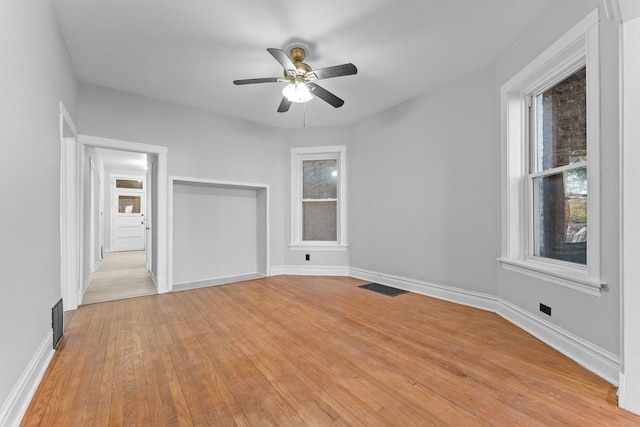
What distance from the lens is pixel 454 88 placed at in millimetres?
3361

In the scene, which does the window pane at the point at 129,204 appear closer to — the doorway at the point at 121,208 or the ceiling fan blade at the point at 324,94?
the doorway at the point at 121,208

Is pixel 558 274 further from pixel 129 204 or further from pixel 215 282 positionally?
pixel 129 204

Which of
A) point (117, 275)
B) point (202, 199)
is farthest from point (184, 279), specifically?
point (117, 275)

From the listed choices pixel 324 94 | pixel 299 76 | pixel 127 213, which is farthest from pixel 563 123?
pixel 127 213

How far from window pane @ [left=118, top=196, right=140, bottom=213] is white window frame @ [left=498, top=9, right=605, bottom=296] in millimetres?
10537

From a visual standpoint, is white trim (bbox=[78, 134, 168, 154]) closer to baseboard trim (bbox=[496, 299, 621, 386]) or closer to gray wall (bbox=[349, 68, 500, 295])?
gray wall (bbox=[349, 68, 500, 295])

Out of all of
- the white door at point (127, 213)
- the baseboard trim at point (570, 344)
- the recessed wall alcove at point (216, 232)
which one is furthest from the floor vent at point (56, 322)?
the white door at point (127, 213)

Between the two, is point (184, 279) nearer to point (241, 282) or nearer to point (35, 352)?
point (241, 282)

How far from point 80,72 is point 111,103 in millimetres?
442

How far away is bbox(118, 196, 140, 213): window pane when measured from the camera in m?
9.23

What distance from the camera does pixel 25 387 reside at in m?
1.52

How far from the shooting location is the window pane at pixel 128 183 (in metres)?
9.27

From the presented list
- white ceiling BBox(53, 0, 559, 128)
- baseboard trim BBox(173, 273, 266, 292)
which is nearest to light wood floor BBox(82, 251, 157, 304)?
baseboard trim BBox(173, 273, 266, 292)

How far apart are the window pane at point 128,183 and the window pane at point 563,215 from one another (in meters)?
10.9
